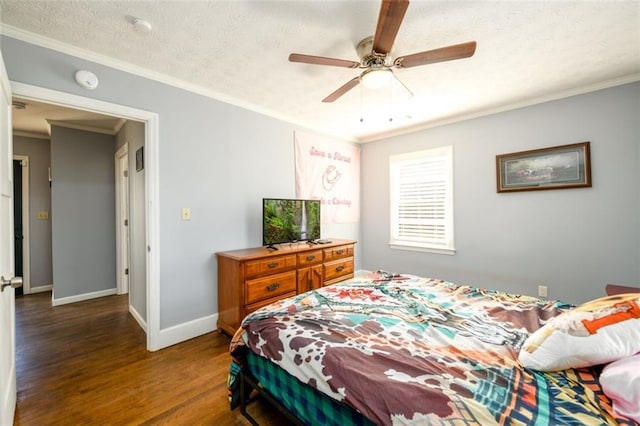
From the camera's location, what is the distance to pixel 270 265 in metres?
2.72

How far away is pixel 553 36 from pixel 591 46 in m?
0.42

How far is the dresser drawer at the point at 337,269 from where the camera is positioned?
3344 millimetres

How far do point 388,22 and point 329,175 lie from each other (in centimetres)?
274

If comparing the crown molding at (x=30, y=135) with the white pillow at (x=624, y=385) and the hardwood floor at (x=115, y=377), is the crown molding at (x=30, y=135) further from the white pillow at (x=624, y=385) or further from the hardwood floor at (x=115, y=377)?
the white pillow at (x=624, y=385)

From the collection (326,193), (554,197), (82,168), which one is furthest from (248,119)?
(554,197)

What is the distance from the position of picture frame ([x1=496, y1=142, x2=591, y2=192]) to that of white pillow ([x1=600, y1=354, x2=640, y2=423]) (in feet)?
8.35

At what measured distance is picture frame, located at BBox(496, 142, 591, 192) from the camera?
2734 mm

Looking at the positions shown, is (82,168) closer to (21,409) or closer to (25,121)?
(25,121)

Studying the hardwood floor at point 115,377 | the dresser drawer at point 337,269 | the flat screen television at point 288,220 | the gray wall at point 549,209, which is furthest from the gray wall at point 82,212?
the gray wall at point 549,209

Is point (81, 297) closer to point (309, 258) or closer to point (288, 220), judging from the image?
point (288, 220)

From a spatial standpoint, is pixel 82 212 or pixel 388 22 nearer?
pixel 388 22

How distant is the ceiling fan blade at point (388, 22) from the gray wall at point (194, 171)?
1.86 meters

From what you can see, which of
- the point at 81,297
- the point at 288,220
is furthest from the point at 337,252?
the point at 81,297

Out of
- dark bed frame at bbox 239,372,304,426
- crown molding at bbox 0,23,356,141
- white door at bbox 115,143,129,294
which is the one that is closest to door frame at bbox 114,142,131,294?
white door at bbox 115,143,129,294
